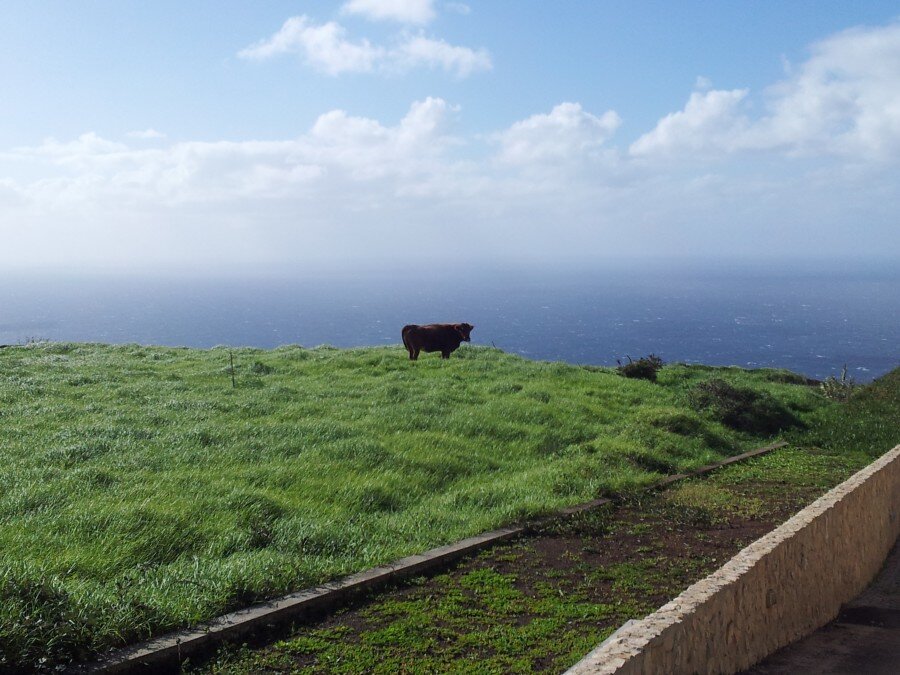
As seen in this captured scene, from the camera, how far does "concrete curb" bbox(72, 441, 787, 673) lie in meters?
5.25

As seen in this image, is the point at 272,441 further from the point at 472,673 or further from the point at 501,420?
the point at 472,673

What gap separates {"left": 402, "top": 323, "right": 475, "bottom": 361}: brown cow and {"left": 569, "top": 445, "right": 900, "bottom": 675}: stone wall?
1311 cm

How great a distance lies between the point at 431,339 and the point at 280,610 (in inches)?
594

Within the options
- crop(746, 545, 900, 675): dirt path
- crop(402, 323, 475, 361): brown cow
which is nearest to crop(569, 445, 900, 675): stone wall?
crop(746, 545, 900, 675): dirt path

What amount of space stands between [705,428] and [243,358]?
13.5m

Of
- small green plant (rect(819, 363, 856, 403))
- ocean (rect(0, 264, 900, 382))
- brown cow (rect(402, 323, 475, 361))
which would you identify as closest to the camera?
small green plant (rect(819, 363, 856, 403))

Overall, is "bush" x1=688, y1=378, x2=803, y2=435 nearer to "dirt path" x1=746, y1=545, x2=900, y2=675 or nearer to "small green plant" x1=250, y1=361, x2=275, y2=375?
"dirt path" x1=746, y1=545, x2=900, y2=675

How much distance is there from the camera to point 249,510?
835cm

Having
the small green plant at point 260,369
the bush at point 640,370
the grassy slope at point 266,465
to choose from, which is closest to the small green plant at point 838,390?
the grassy slope at point 266,465

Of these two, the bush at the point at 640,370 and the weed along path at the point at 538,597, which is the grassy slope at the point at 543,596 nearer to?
the weed along path at the point at 538,597

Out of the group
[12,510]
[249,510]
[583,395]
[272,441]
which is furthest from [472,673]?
[583,395]

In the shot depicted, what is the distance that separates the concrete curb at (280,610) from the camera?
5246 mm

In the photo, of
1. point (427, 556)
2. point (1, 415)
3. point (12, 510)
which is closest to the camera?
point (427, 556)

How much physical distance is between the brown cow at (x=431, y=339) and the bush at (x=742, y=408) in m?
7.06
